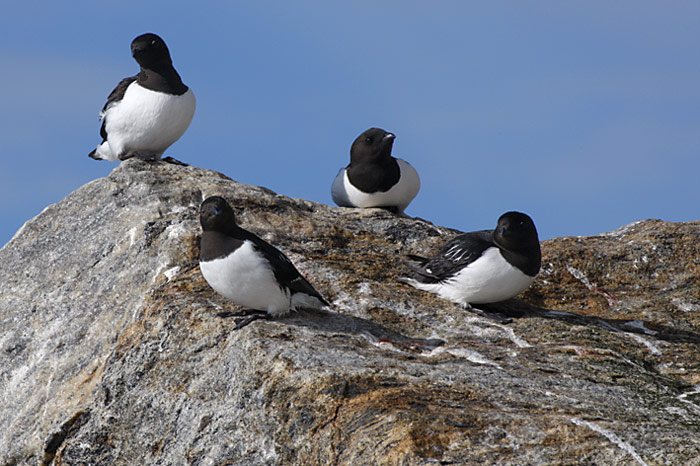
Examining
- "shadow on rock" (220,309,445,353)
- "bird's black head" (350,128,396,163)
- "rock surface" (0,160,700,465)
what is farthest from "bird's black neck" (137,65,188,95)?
"shadow on rock" (220,309,445,353)

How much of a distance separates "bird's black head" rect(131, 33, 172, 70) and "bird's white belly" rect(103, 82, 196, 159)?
349 millimetres

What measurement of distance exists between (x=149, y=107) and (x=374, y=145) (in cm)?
318

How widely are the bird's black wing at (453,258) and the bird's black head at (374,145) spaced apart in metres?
3.17

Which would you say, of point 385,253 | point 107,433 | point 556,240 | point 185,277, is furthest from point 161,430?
point 556,240

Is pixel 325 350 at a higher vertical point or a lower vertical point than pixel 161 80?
lower

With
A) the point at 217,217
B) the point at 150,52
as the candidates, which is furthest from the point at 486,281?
the point at 150,52

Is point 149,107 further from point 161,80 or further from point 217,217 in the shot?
point 217,217

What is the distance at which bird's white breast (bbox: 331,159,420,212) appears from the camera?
12.0 m

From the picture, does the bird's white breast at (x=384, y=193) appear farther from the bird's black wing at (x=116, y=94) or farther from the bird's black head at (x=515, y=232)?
the bird's black head at (x=515, y=232)

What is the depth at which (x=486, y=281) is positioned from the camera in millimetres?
8422

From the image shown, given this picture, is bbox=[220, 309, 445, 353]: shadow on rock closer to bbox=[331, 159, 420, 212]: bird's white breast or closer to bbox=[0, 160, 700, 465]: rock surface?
bbox=[0, 160, 700, 465]: rock surface

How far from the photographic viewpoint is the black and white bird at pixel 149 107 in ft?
35.6

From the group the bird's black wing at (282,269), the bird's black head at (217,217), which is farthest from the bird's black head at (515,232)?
the bird's black head at (217,217)

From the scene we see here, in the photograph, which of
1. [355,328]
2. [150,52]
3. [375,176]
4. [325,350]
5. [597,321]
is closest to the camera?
[325,350]
